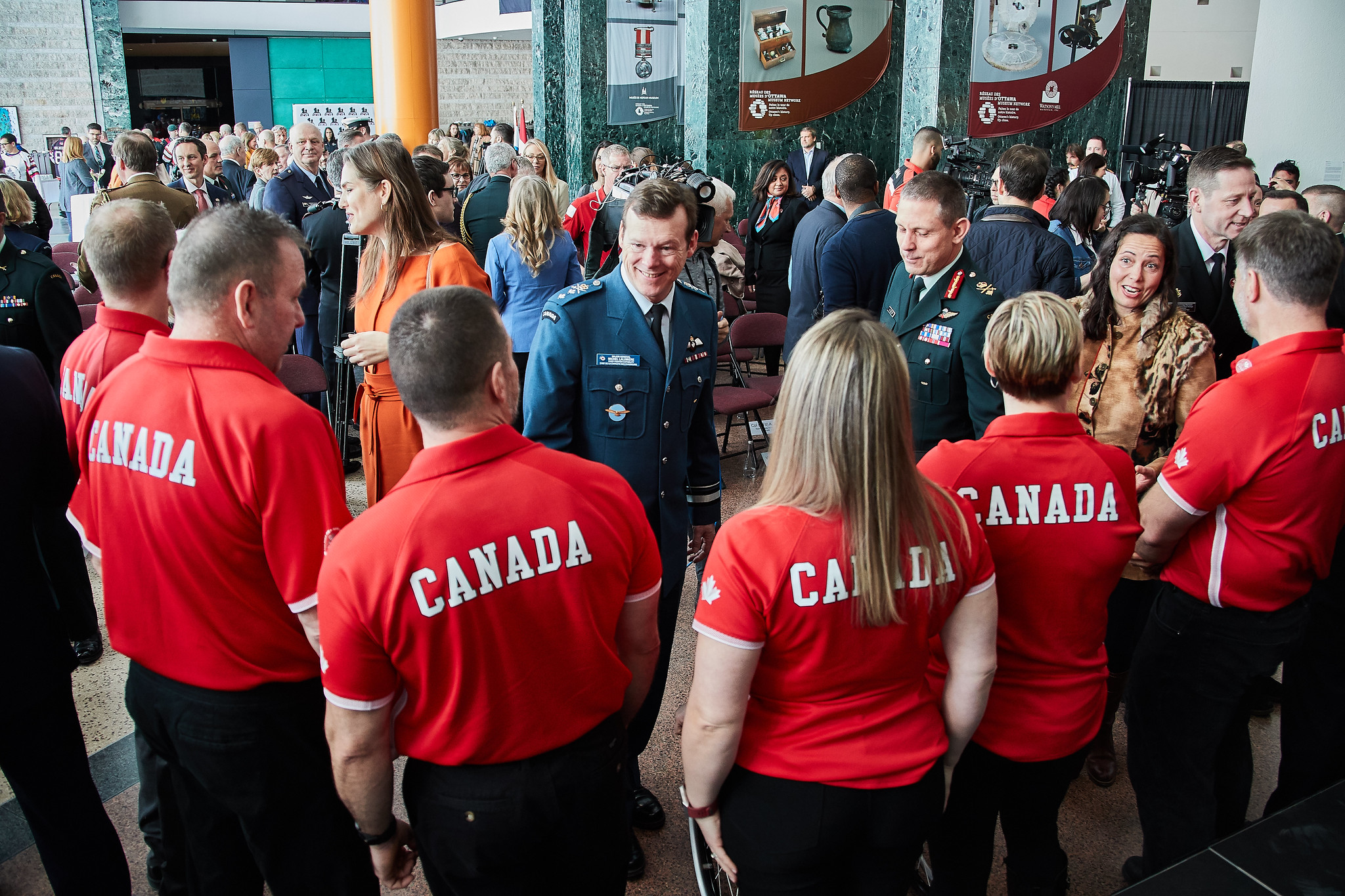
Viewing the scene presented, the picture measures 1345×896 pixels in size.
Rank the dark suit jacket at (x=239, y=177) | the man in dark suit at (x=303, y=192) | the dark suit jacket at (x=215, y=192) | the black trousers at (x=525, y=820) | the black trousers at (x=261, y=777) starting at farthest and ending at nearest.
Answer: the dark suit jacket at (x=239, y=177), the dark suit jacket at (x=215, y=192), the man in dark suit at (x=303, y=192), the black trousers at (x=261, y=777), the black trousers at (x=525, y=820)

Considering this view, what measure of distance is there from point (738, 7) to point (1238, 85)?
10.2 meters

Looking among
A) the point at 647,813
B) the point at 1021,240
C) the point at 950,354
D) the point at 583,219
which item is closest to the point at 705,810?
the point at 647,813

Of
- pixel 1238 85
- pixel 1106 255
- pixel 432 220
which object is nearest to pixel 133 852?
pixel 432 220

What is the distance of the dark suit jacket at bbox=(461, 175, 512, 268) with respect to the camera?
221 inches

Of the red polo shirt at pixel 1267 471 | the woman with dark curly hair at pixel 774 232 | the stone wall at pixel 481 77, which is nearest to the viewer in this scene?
the red polo shirt at pixel 1267 471

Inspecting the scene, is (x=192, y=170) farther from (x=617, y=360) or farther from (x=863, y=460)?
(x=863, y=460)

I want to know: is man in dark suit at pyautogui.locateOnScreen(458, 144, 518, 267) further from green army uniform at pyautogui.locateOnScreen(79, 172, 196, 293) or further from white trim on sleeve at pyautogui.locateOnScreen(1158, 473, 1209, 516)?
white trim on sleeve at pyautogui.locateOnScreen(1158, 473, 1209, 516)

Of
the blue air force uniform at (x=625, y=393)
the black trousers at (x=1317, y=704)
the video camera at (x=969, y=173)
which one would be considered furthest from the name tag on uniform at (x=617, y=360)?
the video camera at (x=969, y=173)

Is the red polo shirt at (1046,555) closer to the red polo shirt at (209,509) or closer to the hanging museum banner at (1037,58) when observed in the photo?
the red polo shirt at (209,509)

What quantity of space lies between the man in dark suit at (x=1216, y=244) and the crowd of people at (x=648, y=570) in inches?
27.3

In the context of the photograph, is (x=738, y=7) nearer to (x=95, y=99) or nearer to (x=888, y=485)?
(x=888, y=485)

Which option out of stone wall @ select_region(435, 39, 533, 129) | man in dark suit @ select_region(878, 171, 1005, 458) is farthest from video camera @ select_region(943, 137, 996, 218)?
stone wall @ select_region(435, 39, 533, 129)

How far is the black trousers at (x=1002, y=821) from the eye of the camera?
179cm

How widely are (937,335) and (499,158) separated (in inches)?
165
